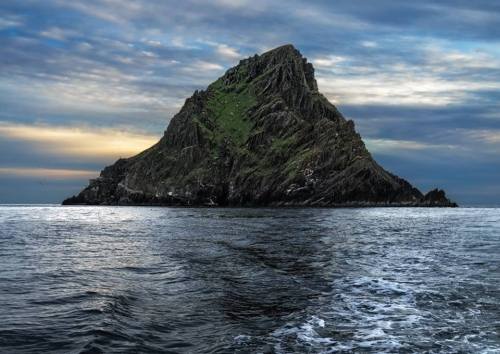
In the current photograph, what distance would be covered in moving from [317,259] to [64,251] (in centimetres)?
2129

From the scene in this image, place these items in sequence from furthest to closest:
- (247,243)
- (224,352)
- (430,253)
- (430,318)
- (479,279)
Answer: (247,243)
(430,253)
(479,279)
(430,318)
(224,352)

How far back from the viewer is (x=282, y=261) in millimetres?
32250

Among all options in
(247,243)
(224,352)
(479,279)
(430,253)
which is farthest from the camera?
(247,243)

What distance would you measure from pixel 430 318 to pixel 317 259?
16525 mm

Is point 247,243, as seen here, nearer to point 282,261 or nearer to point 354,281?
point 282,261

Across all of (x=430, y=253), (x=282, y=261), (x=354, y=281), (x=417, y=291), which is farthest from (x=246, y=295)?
(x=430, y=253)

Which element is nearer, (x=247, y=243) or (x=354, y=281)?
(x=354, y=281)

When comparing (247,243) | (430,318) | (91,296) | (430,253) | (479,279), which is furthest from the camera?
(247,243)

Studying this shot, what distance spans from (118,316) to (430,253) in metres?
27.7

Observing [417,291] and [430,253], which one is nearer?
[417,291]

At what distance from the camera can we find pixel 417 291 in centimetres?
2156

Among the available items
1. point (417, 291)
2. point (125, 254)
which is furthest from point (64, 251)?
point (417, 291)

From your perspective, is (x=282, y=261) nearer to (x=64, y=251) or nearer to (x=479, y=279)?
(x=479, y=279)

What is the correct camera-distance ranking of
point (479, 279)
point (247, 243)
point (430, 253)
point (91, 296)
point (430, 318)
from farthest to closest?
1. point (247, 243)
2. point (430, 253)
3. point (479, 279)
4. point (91, 296)
5. point (430, 318)
